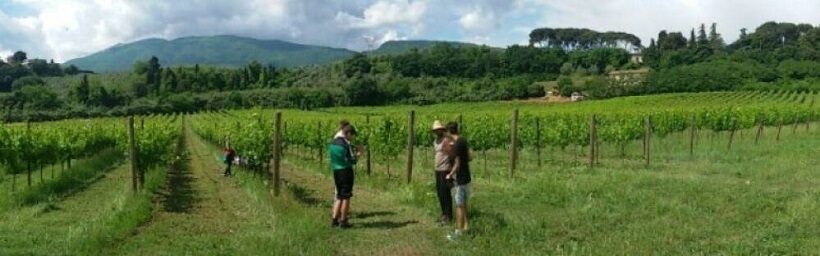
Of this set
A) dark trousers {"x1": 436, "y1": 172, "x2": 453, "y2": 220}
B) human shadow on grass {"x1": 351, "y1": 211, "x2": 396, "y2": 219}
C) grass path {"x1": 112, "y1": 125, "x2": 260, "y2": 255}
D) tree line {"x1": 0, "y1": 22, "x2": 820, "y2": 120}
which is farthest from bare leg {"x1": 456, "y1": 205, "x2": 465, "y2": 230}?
tree line {"x1": 0, "y1": 22, "x2": 820, "y2": 120}

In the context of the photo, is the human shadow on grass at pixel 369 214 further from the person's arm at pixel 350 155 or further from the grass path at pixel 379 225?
the person's arm at pixel 350 155

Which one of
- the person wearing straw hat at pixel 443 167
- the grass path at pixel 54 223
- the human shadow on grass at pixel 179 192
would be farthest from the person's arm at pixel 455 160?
the human shadow on grass at pixel 179 192

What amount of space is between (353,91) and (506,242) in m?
88.3

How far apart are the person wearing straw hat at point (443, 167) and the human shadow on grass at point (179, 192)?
193 inches

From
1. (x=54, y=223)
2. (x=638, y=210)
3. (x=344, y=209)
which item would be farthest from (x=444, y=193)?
(x=54, y=223)

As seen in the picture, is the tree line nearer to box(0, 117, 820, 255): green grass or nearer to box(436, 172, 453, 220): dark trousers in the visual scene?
box(0, 117, 820, 255): green grass

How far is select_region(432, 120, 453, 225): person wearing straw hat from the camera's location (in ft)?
34.3

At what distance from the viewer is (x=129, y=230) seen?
10.5 m

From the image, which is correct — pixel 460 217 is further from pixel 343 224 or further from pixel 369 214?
pixel 369 214

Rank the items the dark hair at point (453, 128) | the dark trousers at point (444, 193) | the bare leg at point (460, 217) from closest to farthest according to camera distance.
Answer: the bare leg at point (460, 217) < the dark hair at point (453, 128) < the dark trousers at point (444, 193)

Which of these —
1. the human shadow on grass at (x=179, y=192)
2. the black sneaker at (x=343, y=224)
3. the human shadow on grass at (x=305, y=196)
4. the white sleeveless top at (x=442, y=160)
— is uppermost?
the white sleeveless top at (x=442, y=160)

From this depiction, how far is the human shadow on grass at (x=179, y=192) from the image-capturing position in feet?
44.6

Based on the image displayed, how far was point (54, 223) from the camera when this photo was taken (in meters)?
11.5

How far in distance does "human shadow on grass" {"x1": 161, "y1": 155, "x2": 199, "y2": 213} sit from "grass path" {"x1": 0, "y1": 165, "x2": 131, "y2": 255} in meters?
0.89
